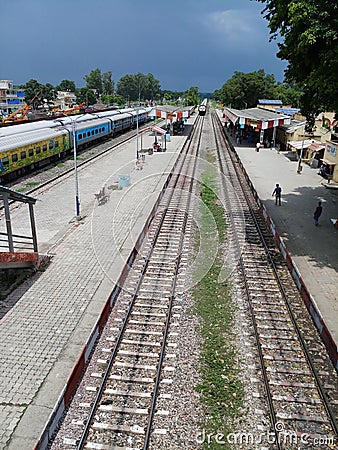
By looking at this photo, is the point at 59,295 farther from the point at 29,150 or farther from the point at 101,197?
the point at 29,150

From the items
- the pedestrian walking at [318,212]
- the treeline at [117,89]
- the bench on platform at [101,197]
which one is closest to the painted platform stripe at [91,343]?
the bench on platform at [101,197]

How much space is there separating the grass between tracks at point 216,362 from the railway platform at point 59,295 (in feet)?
9.61

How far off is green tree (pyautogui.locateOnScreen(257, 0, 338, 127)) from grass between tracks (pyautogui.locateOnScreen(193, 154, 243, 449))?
24.3ft

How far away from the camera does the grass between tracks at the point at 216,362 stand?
305 inches

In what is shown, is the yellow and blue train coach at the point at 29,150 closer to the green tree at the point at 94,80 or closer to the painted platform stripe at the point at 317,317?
A: the painted platform stripe at the point at 317,317

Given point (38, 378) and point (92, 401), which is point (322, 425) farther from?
point (38, 378)

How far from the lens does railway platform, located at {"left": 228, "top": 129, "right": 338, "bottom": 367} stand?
1202 cm

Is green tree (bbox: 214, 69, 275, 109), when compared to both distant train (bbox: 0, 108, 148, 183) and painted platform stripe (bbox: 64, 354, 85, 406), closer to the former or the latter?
distant train (bbox: 0, 108, 148, 183)

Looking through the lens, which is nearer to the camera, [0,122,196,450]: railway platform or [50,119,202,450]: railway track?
[50,119,202,450]: railway track

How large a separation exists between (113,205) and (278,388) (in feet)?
48.6

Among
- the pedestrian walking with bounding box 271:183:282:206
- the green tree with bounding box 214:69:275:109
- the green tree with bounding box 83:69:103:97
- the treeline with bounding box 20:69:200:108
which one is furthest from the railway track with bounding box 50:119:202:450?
the green tree with bounding box 83:69:103:97

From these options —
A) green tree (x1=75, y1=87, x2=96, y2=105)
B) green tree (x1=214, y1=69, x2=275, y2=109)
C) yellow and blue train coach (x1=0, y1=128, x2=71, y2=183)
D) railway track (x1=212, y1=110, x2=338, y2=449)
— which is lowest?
railway track (x1=212, y1=110, x2=338, y2=449)

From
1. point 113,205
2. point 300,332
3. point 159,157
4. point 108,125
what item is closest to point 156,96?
point 108,125

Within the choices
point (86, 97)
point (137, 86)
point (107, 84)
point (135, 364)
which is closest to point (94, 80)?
point (107, 84)
